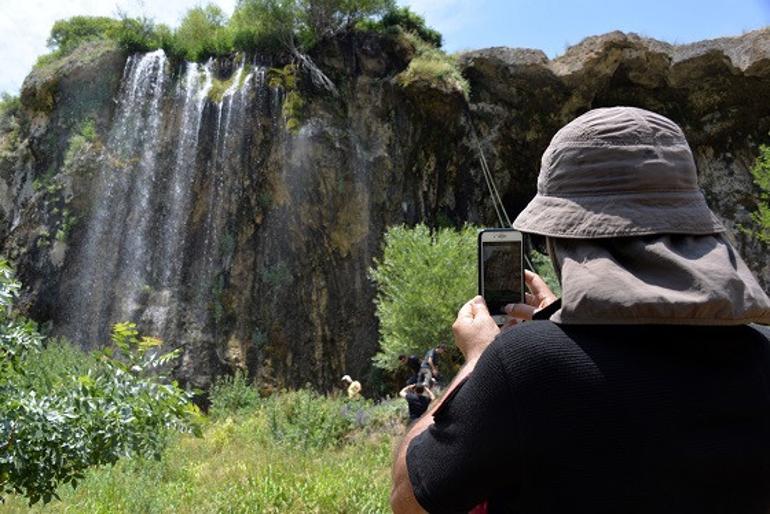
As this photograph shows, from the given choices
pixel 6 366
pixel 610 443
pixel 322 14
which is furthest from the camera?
pixel 322 14

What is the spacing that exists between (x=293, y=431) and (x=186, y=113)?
1102cm

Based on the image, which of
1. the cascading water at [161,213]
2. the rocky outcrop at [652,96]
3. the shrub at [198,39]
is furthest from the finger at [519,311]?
the shrub at [198,39]

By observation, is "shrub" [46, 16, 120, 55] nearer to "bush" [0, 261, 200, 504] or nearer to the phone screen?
"bush" [0, 261, 200, 504]

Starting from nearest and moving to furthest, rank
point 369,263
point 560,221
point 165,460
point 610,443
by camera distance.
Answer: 1. point 610,443
2. point 560,221
3. point 165,460
4. point 369,263

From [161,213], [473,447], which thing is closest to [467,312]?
[473,447]

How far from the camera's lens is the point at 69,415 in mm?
3115

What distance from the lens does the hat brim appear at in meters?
1.09

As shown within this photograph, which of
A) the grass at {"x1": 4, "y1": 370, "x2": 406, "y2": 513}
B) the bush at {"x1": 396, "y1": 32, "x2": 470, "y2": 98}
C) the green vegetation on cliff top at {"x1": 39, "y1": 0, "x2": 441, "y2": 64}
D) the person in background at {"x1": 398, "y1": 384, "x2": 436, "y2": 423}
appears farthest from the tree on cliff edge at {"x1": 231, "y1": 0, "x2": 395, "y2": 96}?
the person in background at {"x1": 398, "y1": 384, "x2": 436, "y2": 423}

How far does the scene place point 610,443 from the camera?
1.03 m

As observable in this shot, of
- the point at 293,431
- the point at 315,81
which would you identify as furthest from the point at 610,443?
the point at 315,81

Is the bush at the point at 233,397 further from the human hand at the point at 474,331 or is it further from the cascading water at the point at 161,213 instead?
the human hand at the point at 474,331

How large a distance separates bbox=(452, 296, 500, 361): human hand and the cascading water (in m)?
16.1

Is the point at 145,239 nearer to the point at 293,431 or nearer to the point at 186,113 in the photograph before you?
the point at 186,113

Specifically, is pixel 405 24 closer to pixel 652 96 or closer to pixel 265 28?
pixel 265 28
